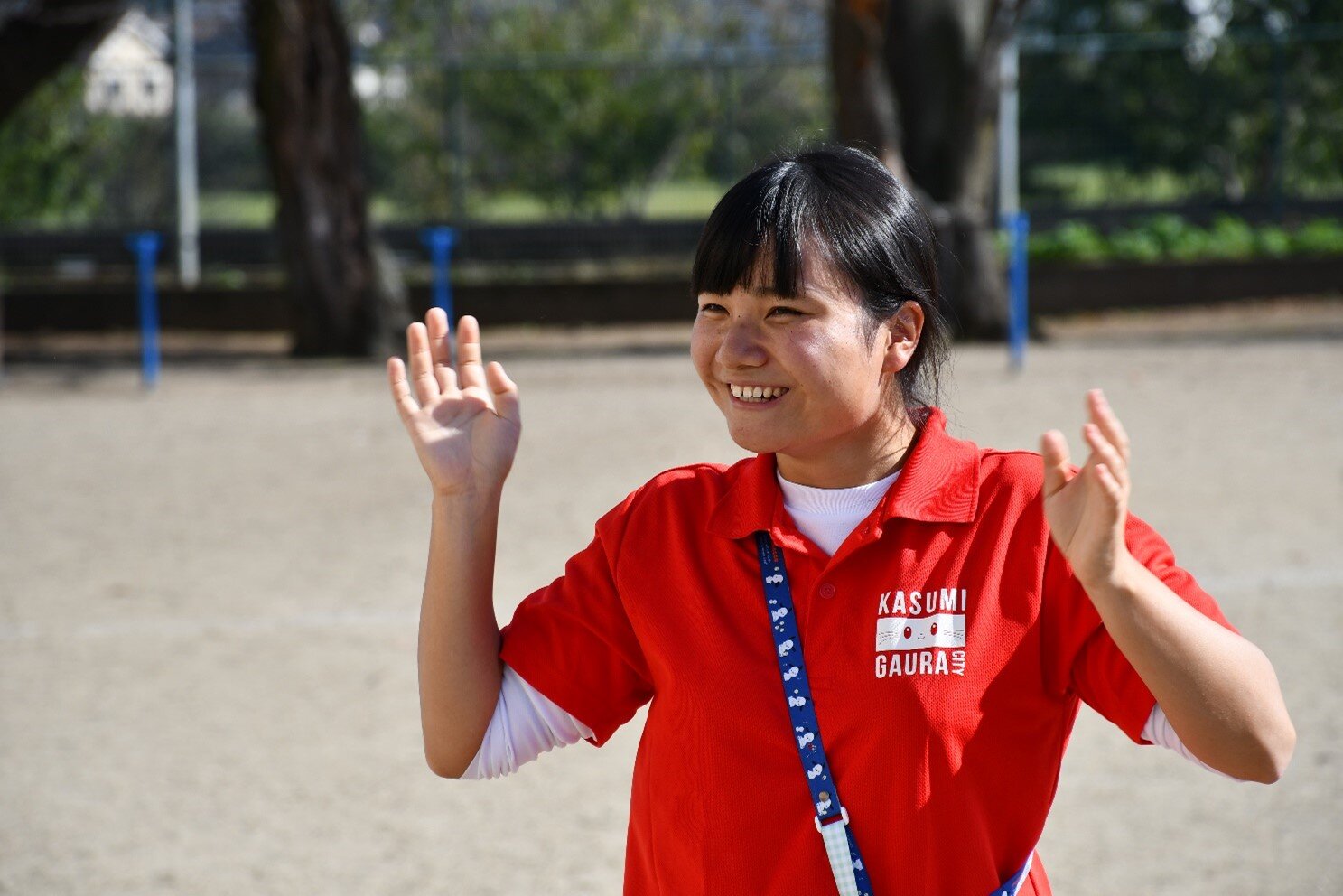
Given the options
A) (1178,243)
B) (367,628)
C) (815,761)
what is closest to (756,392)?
(815,761)

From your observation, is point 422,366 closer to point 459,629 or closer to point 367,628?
point 459,629

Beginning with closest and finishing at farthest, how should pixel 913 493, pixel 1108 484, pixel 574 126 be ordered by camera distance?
pixel 1108 484 → pixel 913 493 → pixel 574 126

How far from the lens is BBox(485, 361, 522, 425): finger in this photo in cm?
203

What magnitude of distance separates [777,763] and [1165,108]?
17719mm

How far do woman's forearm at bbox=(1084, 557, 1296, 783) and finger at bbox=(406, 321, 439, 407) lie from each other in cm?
83

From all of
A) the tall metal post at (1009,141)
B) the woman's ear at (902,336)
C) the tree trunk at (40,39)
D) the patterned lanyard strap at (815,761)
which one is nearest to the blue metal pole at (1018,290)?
the tall metal post at (1009,141)

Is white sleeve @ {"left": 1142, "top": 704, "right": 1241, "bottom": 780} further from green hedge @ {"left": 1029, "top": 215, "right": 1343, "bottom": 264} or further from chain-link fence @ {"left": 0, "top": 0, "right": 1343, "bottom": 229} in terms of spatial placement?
green hedge @ {"left": 1029, "top": 215, "right": 1343, "bottom": 264}

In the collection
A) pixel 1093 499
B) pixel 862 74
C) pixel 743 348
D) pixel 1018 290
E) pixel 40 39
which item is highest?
pixel 40 39

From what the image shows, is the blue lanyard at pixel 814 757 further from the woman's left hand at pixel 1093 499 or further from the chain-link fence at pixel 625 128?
the chain-link fence at pixel 625 128

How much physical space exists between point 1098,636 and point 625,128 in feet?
54.3

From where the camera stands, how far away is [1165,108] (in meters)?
18.3

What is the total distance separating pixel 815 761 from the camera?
71.2 inches

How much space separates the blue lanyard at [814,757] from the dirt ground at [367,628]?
1181 mm

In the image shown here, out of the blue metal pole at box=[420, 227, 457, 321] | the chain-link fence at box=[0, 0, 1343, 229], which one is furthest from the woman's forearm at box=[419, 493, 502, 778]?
the chain-link fence at box=[0, 0, 1343, 229]
